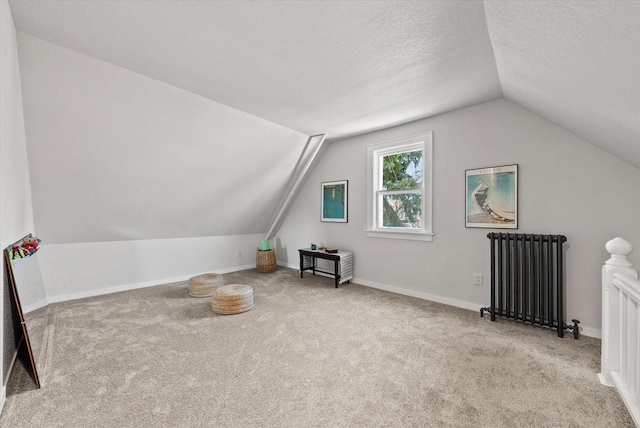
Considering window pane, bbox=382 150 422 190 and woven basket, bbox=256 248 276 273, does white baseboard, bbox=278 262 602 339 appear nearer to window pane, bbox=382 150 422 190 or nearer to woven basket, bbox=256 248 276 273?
window pane, bbox=382 150 422 190

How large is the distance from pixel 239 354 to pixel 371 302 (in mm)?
1770

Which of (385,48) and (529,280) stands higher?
(385,48)

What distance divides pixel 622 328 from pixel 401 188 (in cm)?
248

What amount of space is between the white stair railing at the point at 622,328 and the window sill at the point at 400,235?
1702 millimetres

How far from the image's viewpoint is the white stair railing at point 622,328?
4.87ft

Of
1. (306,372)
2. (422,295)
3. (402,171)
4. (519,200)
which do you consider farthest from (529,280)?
(306,372)

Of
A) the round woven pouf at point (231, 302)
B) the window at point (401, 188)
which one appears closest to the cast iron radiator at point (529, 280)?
the window at point (401, 188)

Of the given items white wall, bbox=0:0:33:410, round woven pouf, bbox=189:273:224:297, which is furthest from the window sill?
white wall, bbox=0:0:33:410

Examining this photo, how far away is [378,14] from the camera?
1585 mm

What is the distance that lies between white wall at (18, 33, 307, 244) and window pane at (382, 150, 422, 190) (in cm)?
136

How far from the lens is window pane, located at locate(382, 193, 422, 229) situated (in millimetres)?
3686

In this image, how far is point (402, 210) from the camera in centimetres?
384

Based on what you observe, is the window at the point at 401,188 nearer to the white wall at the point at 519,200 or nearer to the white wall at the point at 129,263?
the white wall at the point at 519,200

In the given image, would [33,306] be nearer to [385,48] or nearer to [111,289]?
[111,289]
